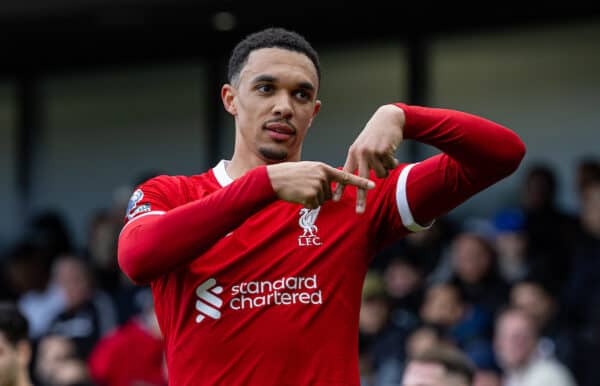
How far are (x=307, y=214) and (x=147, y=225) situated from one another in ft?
1.70

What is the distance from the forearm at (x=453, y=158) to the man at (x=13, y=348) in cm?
247

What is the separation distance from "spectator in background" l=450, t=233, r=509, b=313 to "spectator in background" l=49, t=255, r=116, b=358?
116 inches

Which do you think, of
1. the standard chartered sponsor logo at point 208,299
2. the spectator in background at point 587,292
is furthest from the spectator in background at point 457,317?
the standard chartered sponsor logo at point 208,299

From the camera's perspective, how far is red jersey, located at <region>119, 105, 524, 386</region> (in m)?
3.38

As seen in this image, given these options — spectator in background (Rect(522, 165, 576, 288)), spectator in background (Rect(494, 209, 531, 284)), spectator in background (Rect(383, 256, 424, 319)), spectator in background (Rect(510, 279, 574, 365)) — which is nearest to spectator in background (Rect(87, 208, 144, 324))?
spectator in background (Rect(383, 256, 424, 319))

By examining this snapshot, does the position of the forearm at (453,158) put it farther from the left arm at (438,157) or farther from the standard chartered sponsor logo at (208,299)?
the standard chartered sponsor logo at (208,299)

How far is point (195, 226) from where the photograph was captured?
3.20m

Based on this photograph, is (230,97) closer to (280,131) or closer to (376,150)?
(280,131)

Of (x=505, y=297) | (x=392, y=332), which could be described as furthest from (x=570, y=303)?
(x=392, y=332)

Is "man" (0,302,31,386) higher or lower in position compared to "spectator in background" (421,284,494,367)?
higher

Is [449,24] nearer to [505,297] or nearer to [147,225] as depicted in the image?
[505,297]

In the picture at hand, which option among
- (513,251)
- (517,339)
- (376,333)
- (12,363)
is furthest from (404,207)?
(513,251)

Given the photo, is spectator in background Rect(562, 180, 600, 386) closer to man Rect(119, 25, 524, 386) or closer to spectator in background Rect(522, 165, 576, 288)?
spectator in background Rect(522, 165, 576, 288)

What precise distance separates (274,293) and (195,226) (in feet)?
1.21
